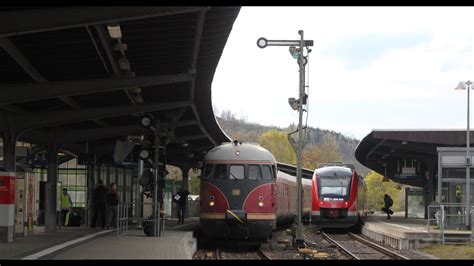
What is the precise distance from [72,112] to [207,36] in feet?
21.2

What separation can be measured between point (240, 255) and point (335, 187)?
11.4 metres

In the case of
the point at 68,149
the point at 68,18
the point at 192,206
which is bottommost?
the point at 192,206

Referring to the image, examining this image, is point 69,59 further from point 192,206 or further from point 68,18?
point 192,206

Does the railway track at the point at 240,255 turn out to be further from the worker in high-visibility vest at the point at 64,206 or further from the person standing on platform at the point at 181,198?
the worker in high-visibility vest at the point at 64,206

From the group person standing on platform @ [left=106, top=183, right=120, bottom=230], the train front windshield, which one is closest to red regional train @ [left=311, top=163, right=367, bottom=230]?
the train front windshield

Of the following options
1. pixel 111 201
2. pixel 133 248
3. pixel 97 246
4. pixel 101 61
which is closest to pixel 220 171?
pixel 111 201

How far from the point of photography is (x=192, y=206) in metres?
51.2

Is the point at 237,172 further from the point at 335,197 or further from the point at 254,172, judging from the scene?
the point at 335,197

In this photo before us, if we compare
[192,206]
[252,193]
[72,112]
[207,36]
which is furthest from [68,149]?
[192,206]

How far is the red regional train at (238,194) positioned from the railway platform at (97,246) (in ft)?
3.55

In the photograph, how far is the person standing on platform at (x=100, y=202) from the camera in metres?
23.8

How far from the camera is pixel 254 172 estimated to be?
21.2m

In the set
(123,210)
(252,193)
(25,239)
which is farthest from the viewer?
(123,210)

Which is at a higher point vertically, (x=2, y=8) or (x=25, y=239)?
(x=2, y=8)
